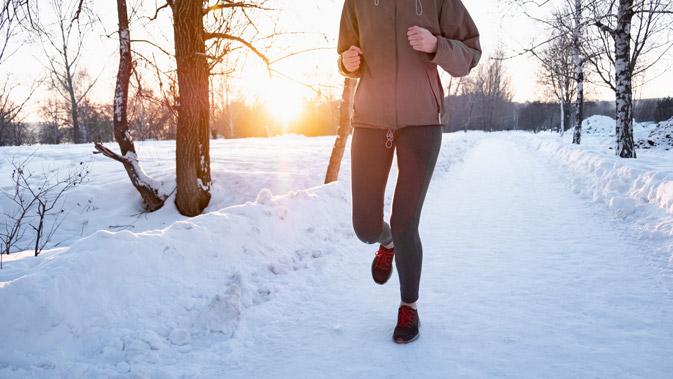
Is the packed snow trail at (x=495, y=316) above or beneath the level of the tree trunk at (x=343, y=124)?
beneath

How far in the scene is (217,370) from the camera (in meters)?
1.95

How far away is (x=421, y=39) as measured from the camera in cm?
190

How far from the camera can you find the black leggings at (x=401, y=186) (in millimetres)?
2096

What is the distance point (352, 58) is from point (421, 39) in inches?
19.0

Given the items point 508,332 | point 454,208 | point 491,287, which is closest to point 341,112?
point 454,208

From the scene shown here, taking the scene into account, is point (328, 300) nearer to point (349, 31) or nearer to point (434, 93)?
point (434, 93)

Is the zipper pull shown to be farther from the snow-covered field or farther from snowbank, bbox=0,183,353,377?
snowbank, bbox=0,183,353,377

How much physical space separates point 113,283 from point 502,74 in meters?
62.7

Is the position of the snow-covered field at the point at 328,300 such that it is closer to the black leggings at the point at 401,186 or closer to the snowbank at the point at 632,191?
the snowbank at the point at 632,191

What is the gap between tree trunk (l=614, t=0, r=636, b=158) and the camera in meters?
10.2

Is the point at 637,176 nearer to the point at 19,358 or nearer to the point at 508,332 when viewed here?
the point at 508,332

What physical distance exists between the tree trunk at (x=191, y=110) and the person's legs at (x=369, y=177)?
455 cm

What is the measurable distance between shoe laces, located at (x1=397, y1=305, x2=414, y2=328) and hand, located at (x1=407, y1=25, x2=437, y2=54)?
1.49 m

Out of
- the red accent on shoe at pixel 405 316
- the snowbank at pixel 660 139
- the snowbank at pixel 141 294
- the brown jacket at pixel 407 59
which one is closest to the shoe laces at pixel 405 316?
the red accent on shoe at pixel 405 316
